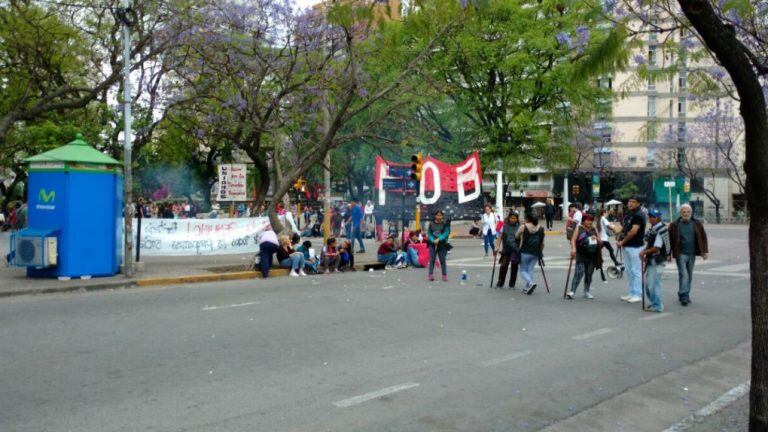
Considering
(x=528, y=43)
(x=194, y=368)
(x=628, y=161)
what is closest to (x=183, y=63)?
(x=194, y=368)

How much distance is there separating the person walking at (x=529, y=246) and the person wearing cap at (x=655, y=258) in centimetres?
211

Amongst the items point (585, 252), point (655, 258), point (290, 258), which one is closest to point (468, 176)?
point (290, 258)

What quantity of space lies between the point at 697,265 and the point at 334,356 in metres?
14.7

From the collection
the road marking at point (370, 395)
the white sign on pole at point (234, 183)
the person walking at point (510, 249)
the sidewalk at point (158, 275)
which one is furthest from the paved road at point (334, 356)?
the white sign on pole at point (234, 183)

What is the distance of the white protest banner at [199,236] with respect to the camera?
58.3ft

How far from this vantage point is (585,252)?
38.8 feet

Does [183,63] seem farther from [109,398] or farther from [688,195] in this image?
[688,195]

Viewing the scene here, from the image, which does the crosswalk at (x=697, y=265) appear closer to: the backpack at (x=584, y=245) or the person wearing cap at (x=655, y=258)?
the backpack at (x=584, y=245)

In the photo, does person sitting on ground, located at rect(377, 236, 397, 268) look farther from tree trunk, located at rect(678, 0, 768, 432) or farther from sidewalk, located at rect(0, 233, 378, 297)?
tree trunk, located at rect(678, 0, 768, 432)

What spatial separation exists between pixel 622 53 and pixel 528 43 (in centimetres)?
2615

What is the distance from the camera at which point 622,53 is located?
5.60m

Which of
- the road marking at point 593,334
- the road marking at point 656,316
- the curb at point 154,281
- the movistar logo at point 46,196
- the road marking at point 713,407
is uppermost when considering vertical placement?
the movistar logo at point 46,196

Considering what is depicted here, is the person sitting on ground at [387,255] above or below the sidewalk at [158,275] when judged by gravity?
above

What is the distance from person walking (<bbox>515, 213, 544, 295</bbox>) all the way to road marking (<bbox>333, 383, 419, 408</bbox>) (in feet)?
22.0
